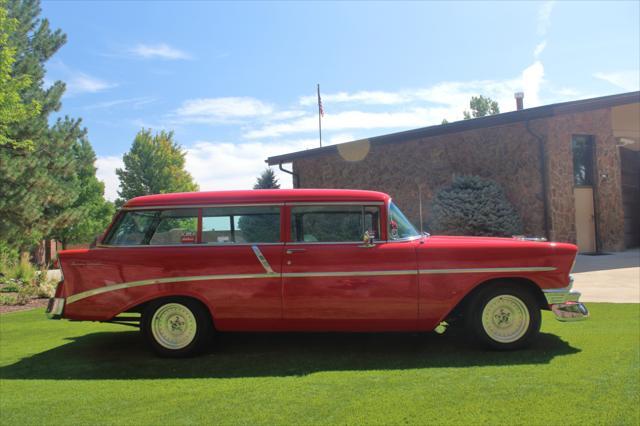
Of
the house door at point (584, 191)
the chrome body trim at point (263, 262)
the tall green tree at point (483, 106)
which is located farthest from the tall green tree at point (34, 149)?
the tall green tree at point (483, 106)

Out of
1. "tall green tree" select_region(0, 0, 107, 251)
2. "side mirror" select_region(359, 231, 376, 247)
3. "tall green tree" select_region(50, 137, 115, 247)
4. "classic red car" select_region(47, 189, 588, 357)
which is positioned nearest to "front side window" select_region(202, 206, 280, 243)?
"classic red car" select_region(47, 189, 588, 357)

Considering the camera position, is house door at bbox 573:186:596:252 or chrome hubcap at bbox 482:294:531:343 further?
house door at bbox 573:186:596:252

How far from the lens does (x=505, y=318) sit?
480 centimetres

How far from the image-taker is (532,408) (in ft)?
10.7

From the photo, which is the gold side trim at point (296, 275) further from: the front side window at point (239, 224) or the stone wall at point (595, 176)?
the stone wall at point (595, 176)

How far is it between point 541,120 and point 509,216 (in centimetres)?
315

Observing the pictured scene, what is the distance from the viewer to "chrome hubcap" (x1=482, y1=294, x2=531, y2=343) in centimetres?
476

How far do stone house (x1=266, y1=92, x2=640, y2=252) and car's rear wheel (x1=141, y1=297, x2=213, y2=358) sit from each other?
12360 mm

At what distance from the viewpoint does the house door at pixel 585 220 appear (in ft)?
49.1

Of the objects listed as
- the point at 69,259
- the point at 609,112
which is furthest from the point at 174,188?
the point at 69,259

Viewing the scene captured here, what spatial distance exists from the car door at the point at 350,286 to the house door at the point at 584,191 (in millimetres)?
12389

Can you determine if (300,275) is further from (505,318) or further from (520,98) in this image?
(520,98)

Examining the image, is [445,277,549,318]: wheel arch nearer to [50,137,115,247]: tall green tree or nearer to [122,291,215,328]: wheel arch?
[122,291,215,328]: wheel arch

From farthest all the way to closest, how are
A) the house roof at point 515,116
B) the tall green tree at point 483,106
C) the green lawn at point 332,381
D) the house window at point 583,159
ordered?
1. the tall green tree at point 483,106
2. the house window at point 583,159
3. the house roof at point 515,116
4. the green lawn at point 332,381
